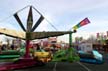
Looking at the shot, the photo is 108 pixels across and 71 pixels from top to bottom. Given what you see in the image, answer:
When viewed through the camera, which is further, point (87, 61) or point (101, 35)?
point (101, 35)

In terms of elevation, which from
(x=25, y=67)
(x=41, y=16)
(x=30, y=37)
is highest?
(x=41, y=16)

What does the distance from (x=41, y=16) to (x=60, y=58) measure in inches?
200

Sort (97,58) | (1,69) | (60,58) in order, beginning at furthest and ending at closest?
(97,58)
(60,58)
(1,69)

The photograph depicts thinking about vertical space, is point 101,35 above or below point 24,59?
above

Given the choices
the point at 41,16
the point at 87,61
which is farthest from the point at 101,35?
the point at 41,16

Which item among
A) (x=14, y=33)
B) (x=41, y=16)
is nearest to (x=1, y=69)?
(x=14, y=33)

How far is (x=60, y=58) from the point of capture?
32531mm

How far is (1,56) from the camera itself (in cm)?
4141

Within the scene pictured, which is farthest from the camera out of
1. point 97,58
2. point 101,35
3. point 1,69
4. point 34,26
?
point 101,35

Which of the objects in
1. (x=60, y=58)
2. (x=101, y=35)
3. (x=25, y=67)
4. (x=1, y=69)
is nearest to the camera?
(x=1, y=69)

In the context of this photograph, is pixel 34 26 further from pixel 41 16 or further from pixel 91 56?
pixel 91 56

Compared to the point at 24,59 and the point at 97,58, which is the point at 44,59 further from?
the point at 97,58

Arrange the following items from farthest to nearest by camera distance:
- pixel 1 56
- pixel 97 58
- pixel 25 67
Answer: pixel 1 56
pixel 97 58
pixel 25 67

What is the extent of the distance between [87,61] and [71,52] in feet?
30.2
